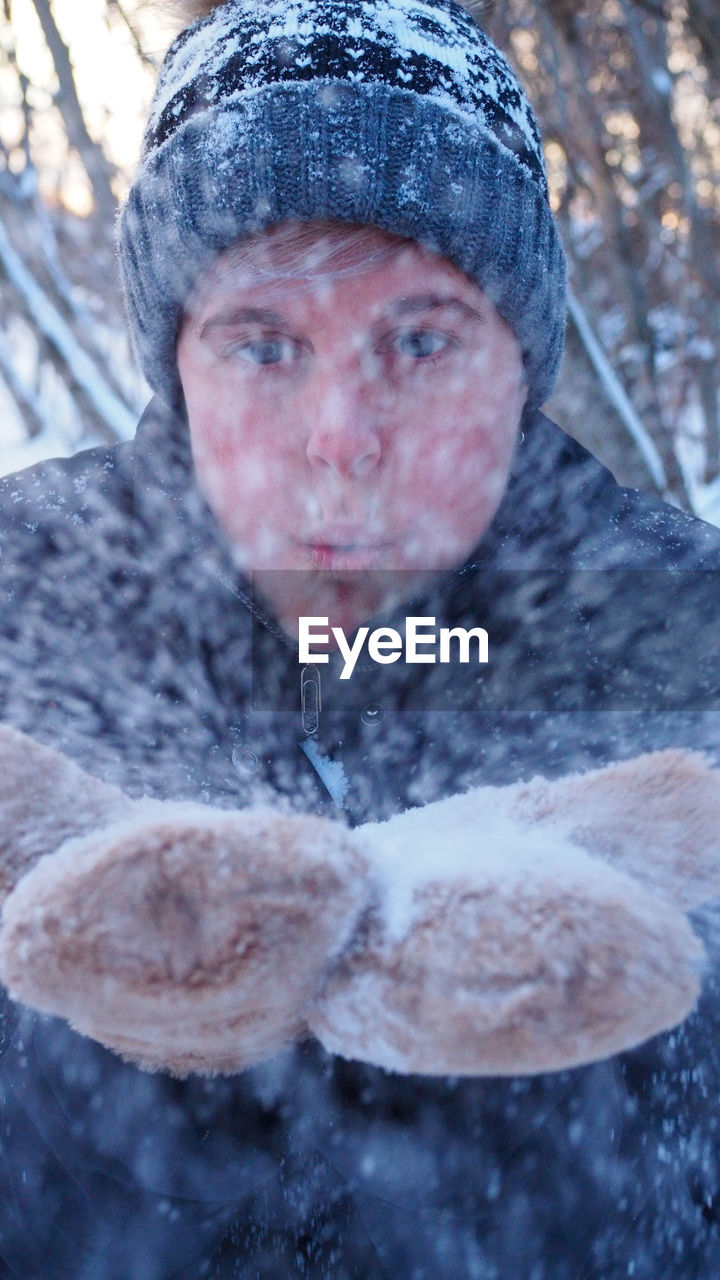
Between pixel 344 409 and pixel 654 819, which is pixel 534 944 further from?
pixel 344 409

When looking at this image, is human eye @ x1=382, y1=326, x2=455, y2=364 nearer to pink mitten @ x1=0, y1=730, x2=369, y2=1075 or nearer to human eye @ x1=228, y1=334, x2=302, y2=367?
human eye @ x1=228, y1=334, x2=302, y2=367

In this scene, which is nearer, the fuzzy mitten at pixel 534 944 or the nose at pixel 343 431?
the fuzzy mitten at pixel 534 944

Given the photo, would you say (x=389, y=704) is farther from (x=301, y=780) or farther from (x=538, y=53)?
(x=538, y=53)

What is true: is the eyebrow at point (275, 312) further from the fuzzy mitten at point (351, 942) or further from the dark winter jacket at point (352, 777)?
the fuzzy mitten at point (351, 942)

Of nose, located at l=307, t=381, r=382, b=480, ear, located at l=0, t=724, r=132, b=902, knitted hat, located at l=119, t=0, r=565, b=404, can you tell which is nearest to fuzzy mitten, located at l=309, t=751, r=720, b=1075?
ear, located at l=0, t=724, r=132, b=902

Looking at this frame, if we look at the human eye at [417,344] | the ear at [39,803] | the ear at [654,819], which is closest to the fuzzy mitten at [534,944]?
the ear at [654,819]

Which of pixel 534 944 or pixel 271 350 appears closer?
pixel 534 944

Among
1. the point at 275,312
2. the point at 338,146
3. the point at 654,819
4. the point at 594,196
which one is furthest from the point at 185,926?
the point at 594,196
